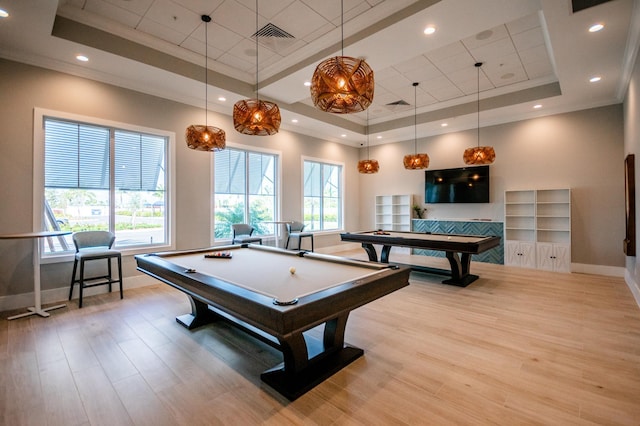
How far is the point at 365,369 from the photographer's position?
239 centimetres

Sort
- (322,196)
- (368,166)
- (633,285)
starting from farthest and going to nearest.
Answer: (322,196) < (368,166) < (633,285)

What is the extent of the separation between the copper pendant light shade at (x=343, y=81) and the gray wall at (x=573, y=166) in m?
5.72

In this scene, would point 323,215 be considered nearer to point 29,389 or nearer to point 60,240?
point 60,240

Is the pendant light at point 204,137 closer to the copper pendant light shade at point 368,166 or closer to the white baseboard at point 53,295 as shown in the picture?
the white baseboard at point 53,295

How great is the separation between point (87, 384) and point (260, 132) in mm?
2674

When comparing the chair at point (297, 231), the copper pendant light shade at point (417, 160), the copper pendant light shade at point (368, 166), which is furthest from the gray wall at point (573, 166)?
the chair at point (297, 231)

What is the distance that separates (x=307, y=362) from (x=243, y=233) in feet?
13.7

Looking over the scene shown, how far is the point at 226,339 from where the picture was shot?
9.57 feet

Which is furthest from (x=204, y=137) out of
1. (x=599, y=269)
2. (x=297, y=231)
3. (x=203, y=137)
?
(x=599, y=269)

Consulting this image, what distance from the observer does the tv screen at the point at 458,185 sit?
22.9ft

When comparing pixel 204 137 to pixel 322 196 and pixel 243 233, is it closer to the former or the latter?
pixel 243 233

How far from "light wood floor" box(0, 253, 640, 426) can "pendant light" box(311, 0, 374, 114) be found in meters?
2.25

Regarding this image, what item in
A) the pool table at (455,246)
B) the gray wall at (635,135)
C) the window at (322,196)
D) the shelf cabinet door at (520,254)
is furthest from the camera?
the window at (322,196)

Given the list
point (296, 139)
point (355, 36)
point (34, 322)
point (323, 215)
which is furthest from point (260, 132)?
point (323, 215)
